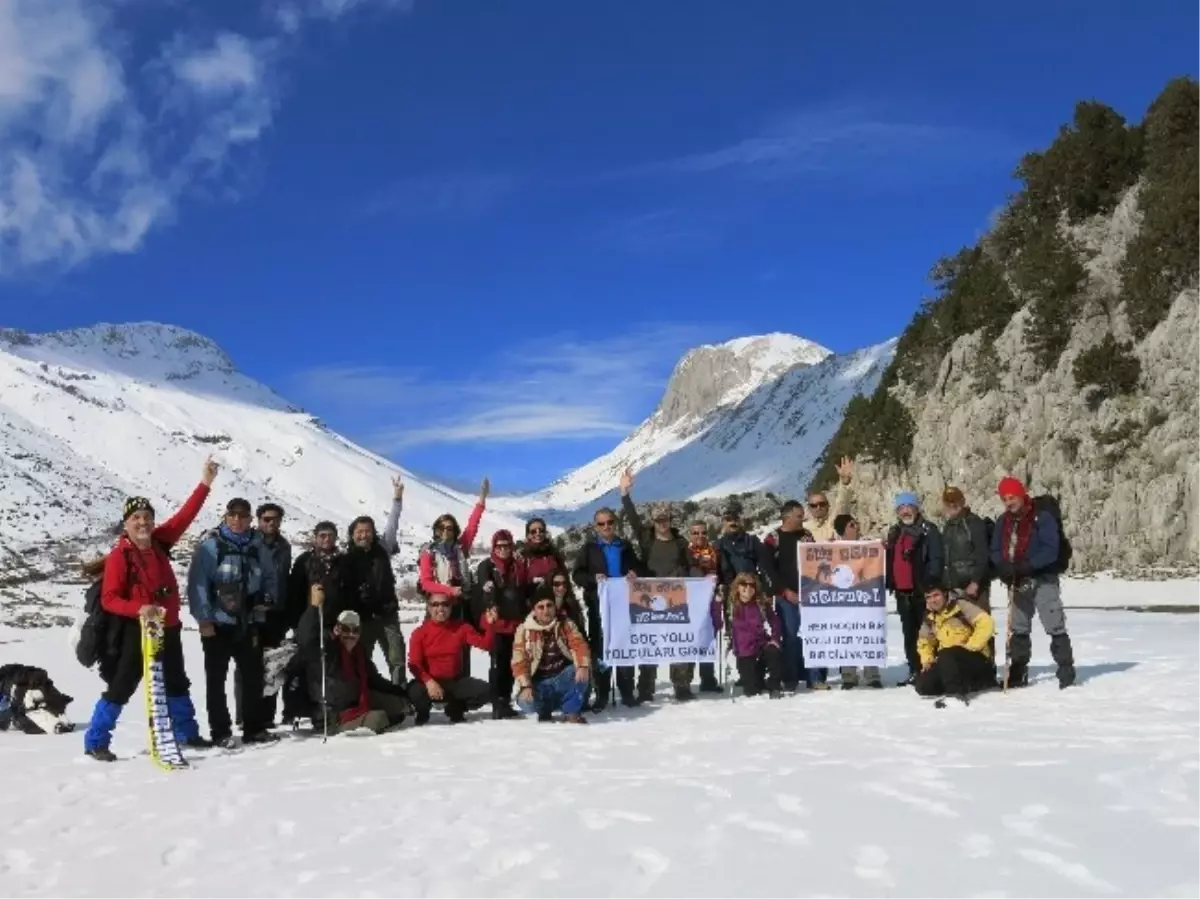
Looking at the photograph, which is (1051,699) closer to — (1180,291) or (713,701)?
(713,701)

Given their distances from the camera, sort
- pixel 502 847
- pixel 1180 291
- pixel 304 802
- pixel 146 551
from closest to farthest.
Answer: pixel 502 847 < pixel 304 802 < pixel 146 551 < pixel 1180 291

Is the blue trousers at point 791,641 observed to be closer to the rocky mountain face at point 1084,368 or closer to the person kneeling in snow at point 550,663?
the person kneeling in snow at point 550,663

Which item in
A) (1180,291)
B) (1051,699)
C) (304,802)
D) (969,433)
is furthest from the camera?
(969,433)

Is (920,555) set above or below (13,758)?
above

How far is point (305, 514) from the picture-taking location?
471 ft

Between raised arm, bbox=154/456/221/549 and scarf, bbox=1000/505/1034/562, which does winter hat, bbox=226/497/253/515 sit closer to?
raised arm, bbox=154/456/221/549

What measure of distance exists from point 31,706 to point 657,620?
6.06m

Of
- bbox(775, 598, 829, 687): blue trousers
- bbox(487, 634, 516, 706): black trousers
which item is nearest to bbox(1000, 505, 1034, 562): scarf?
bbox(775, 598, 829, 687): blue trousers

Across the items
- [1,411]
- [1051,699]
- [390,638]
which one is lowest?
[1051,699]

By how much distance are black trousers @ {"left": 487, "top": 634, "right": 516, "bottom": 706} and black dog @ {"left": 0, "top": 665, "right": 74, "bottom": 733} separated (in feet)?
13.2

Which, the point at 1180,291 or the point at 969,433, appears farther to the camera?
the point at 969,433

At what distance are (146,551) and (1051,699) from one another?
26.0 ft

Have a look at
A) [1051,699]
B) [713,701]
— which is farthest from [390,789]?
[1051,699]

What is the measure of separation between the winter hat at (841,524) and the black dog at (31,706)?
26.2ft
